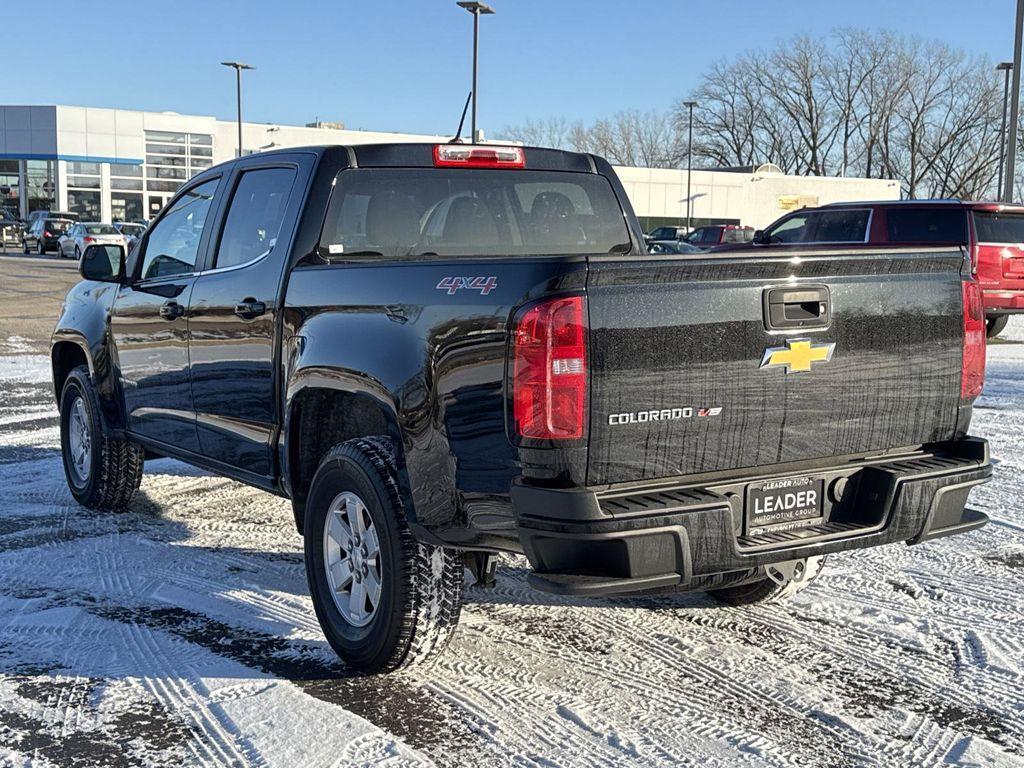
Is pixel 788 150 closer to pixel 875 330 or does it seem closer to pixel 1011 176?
pixel 1011 176

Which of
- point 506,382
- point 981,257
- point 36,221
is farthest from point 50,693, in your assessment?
point 36,221

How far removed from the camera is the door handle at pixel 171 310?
18.4 ft

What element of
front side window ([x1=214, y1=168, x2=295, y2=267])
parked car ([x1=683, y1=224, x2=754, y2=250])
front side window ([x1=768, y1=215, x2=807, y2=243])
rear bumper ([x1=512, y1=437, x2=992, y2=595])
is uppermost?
parked car ([x1=683, y1=224, x2=754, y2=250])

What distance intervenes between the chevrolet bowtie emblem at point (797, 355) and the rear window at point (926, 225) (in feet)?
39.8

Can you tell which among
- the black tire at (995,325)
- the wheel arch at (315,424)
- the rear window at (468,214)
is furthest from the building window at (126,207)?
the wheel arch at (315,424)

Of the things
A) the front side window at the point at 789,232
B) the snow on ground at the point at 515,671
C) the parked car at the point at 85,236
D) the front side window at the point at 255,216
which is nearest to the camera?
the snow on ground at the point at 515,671

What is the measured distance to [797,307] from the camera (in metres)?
3.73

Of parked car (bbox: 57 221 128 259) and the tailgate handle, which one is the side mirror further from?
parked car (bbox: 57 221 128 259)

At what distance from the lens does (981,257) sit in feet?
50.1

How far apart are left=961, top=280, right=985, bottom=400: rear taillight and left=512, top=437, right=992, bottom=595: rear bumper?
40 cm

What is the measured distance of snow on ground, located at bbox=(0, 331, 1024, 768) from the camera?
359cm

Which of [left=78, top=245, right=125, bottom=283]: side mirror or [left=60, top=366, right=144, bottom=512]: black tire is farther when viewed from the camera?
[left=60, top=366, right=144, bottom=512]: black tire

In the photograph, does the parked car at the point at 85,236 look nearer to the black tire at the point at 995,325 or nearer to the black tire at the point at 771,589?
the black tire at the point at 995,325

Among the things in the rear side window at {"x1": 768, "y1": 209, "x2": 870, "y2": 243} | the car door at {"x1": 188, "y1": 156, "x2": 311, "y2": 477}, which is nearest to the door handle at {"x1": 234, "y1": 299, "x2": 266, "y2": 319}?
the car door at {"x1": 188, "y1": 156, "x2": 311, "y2": 477}
